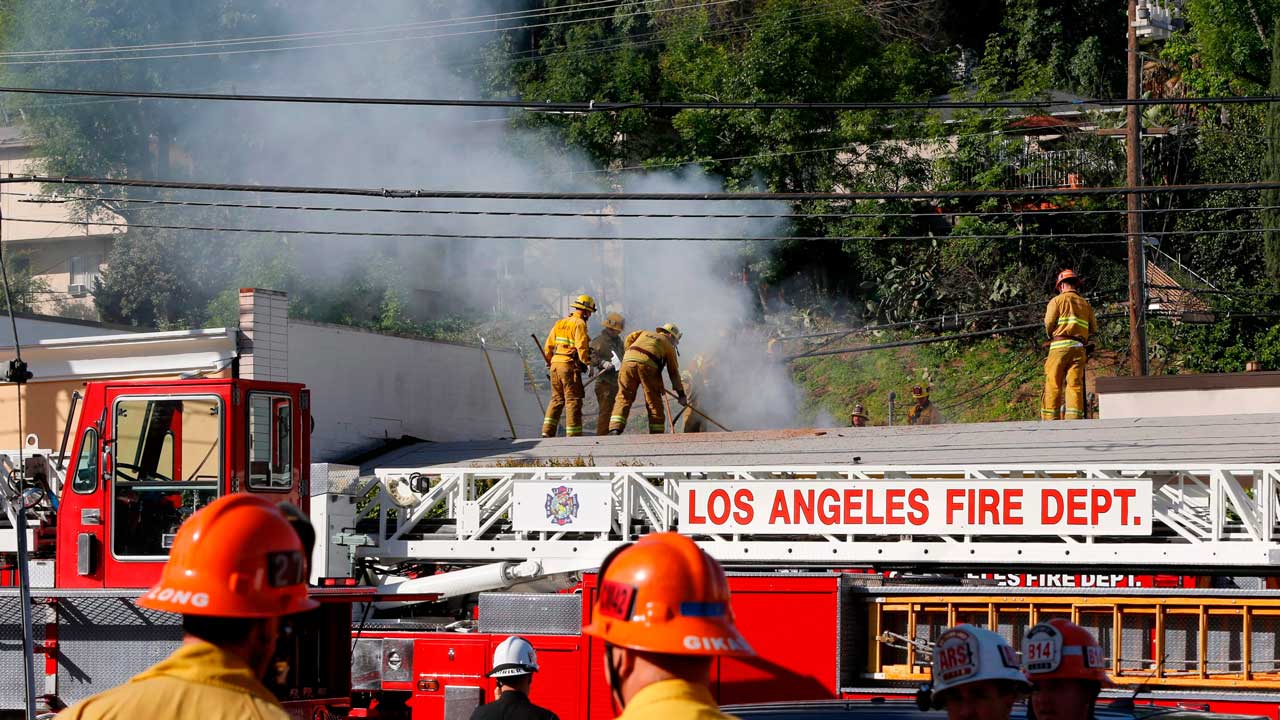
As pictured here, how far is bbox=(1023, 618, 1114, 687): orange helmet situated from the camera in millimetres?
4160

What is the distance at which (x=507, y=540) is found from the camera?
12.1 m

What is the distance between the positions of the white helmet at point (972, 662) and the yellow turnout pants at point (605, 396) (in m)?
15.2

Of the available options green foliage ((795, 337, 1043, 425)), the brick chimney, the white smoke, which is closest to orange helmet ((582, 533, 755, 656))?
the brick chimney

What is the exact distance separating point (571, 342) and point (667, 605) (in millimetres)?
15136

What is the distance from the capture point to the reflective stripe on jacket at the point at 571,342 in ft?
58.1

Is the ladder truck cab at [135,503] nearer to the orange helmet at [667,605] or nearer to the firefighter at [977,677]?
A: the firefighter at [977,677]

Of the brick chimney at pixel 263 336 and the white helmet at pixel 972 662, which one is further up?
the brick chimney at pixel 263 336

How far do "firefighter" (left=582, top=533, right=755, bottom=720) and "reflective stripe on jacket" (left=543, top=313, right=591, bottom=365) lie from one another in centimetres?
1499

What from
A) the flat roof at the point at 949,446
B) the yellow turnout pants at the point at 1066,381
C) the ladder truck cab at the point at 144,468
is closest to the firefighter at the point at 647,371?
the flat roof at the point at 949,446

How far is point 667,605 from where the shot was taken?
103 inches

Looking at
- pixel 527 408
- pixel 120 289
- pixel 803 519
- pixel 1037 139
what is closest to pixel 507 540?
pixel 803 519

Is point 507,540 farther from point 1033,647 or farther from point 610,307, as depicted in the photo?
point 610,307

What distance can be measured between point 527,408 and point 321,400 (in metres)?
5.01

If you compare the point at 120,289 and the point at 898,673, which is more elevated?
the point at 120,289
